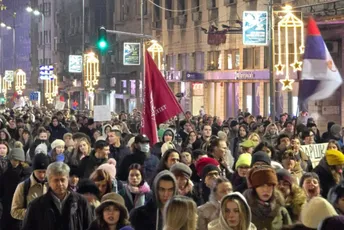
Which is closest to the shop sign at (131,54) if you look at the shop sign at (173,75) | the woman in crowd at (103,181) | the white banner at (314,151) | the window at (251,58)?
the window at (251,58)

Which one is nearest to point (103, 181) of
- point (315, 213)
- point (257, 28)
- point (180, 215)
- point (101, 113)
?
point (180, 215)

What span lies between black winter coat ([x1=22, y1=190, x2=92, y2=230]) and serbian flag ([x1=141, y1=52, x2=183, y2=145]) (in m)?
7.92

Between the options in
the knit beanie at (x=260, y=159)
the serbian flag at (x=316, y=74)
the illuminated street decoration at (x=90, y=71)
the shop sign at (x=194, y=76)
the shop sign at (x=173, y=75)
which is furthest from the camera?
the illuminated street decoration at (x=90, y=71)

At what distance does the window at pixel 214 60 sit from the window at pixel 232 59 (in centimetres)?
116

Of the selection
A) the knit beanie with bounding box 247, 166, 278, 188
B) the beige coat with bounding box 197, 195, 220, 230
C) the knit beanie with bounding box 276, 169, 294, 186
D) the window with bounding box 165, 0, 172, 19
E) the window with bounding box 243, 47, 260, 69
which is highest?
the window with bounding box 165, 0, 172, 19

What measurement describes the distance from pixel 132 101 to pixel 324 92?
183 feet

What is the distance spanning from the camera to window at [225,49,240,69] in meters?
48.2

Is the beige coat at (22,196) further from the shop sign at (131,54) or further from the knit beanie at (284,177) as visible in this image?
the shop sign at (131,54)

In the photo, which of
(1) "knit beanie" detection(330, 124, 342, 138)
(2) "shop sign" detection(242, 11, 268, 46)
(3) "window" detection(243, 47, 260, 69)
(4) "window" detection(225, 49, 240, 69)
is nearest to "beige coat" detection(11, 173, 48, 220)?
(1) "knit beanie" detection(330, 124, 342, 138)

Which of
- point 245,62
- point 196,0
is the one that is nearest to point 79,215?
point 245,62

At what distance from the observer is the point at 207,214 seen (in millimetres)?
8797

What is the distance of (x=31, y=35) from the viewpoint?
119312mm

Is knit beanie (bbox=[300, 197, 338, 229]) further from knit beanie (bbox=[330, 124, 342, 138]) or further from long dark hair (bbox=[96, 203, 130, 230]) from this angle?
knit beanie (bbox=[330, 124, 342, 138])

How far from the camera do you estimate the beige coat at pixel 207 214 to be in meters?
8.66
